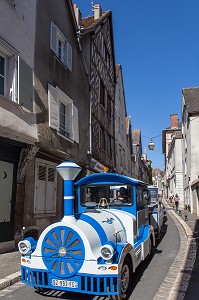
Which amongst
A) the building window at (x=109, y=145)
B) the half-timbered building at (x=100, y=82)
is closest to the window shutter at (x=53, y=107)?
the half-timbered building at (x=100, y=82)

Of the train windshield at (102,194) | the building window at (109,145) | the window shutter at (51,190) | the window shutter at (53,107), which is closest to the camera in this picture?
the train windshield at (102,194)

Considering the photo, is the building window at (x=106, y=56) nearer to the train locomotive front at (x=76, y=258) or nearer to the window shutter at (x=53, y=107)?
the window shutter at (x=53, y=107)

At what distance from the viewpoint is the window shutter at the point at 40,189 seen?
1005 cm

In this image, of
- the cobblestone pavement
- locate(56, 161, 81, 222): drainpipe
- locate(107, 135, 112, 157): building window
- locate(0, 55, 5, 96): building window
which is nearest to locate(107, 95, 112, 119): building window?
locate(107, 135, 112, 157): building window

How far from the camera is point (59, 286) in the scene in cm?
457

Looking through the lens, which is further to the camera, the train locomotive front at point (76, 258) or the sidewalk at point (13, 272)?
the sidewalk at point (13, 272)

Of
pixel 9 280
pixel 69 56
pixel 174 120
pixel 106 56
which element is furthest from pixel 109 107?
pixel 174 120

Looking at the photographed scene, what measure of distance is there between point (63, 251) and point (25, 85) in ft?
19.0

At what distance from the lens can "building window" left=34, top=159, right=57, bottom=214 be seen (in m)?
10.1

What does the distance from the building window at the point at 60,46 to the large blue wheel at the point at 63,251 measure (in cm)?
835

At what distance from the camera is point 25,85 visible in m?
8.95

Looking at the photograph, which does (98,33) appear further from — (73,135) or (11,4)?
(11,4)

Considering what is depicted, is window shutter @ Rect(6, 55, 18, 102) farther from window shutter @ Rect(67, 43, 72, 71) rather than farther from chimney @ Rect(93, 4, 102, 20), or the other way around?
chimney @ Rect(93, 4, 102, 20)

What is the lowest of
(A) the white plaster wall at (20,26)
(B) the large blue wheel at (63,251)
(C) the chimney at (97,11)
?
(B) the large blue wheel at (63,251)
